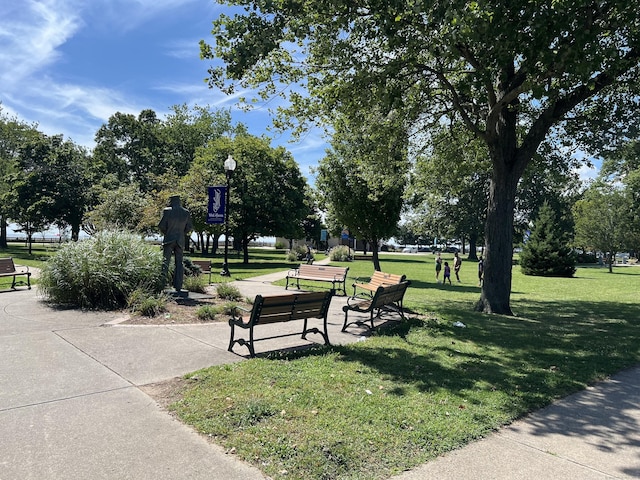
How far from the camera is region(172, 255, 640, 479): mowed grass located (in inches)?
134

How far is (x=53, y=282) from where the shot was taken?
30.8 feet

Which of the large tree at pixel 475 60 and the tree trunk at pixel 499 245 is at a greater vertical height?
A: the large tree at pixel 475 60

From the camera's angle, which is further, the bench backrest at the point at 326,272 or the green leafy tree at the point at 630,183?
the green leafy tree at the point at 630,183

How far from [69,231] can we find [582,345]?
1764 inches

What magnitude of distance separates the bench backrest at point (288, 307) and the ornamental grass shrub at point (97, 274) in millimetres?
4393

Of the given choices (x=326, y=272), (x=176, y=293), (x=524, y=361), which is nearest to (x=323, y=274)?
(x=326, y=272)

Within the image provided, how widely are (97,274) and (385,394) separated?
6.99 m

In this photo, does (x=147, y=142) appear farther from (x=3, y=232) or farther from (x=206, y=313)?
(x=206, y=313)

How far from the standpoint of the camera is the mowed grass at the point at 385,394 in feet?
11.1

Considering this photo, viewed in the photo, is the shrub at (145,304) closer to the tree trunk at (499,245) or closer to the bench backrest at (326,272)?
the bench backrest at (326,272)

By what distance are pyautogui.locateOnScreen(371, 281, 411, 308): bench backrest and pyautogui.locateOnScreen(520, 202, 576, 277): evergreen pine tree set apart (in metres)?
Answer: 26.5

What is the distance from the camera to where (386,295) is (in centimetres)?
809

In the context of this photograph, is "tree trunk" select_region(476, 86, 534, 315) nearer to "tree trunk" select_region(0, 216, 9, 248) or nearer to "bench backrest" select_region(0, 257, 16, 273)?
"bench backrest" select_region(0, 257, 16, 273)

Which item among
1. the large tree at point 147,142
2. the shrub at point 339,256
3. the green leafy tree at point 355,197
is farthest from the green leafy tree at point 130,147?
the green leafy tree at point 355,197
